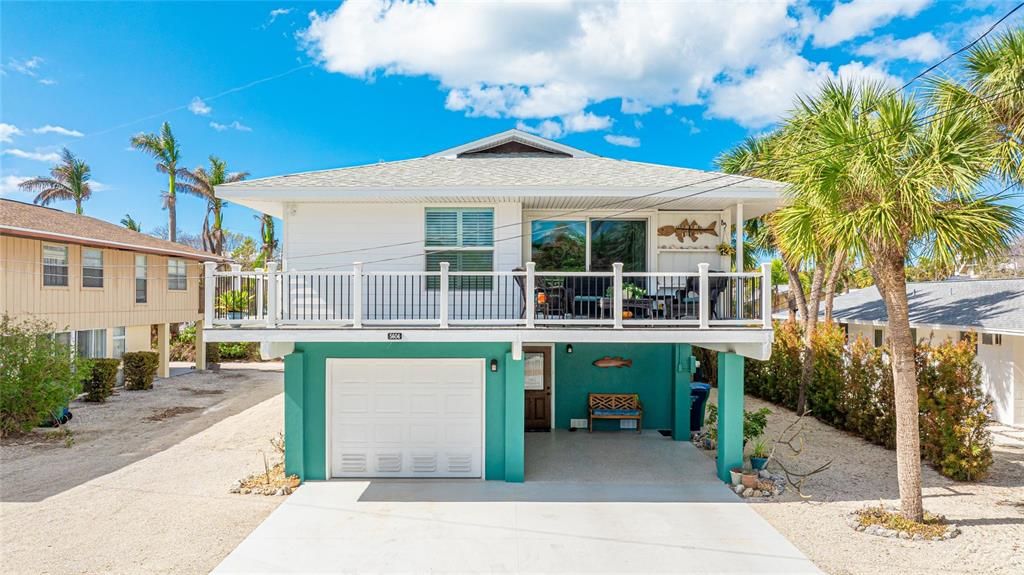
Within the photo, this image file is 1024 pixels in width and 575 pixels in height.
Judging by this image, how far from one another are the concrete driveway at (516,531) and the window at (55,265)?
12607mm

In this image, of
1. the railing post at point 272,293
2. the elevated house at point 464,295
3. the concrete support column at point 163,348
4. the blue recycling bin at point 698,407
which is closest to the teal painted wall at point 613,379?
the blue recycling bin at point 698,407

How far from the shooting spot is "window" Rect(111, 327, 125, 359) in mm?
18656

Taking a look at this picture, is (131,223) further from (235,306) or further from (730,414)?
(730,414)

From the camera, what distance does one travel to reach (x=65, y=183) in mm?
35688

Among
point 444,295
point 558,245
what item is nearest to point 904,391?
point 558,245

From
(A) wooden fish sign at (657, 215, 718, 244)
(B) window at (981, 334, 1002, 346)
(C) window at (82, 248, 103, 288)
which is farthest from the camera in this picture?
(C) window at (82, 248, 103, 288)

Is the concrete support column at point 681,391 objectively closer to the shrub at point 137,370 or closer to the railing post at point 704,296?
the railing post at point 704,296

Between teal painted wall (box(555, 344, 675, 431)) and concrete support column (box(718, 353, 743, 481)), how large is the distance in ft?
10.7

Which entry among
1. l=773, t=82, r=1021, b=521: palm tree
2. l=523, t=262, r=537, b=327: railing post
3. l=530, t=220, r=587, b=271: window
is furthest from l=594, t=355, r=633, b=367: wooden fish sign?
l=773, t=82, r=1021, b=521: palm tree

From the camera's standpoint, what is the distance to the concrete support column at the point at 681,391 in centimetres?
1161

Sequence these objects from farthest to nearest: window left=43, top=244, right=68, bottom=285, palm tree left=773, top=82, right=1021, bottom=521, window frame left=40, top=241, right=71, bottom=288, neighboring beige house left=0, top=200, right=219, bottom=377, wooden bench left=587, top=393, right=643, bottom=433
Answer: window left=43, top=244, right=68, bottom=285, window frame left=40, top=241, right=71, bottom=288, neighboring beige house left=0, top=200, right=219, bottom=377, wooden bench left=587, top=393, right=643, bottom=433, palm tree left=773, top=82, right=1021, bottom=521

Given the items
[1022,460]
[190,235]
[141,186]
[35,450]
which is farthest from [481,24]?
[190,235]

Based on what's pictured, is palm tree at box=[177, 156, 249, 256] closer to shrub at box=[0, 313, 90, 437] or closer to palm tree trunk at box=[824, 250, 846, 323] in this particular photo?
shrub at box=[0, 313, 90, 437]

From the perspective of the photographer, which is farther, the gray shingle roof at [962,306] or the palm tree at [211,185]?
the palm tree at [211,185]
